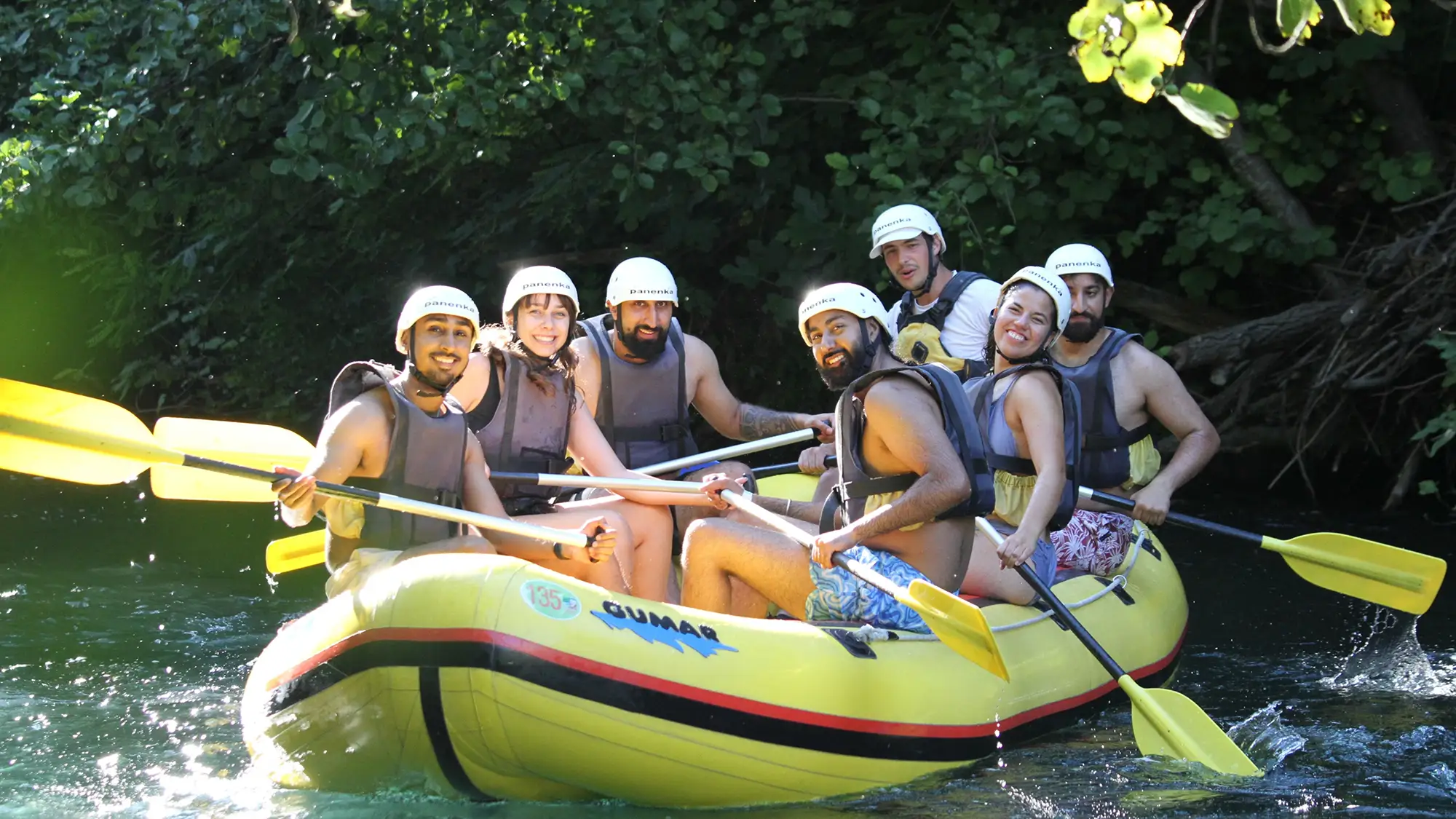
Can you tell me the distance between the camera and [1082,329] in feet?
18.4

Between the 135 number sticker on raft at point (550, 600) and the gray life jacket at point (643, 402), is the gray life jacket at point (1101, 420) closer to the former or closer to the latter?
the gray life jacket at point (643, 402)

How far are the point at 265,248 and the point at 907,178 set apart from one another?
14.9ft

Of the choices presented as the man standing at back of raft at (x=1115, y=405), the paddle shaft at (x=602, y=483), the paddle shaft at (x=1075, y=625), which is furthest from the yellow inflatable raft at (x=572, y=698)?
the man standing at back of raft at (x=1115, y=405)

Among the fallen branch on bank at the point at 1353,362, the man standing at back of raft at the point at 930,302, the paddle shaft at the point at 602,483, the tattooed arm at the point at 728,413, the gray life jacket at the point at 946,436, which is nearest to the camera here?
the gray life jacket at the point at 946,436

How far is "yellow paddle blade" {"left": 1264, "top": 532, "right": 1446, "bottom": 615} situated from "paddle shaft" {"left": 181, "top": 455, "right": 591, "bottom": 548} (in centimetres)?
257

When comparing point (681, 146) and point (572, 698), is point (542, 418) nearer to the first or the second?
point (572, 698)

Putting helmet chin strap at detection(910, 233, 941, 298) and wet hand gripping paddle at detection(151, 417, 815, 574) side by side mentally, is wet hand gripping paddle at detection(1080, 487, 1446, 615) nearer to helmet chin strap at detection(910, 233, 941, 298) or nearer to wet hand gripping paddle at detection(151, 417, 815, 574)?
helmet chin strap at detection(910, 233, 941, 298)

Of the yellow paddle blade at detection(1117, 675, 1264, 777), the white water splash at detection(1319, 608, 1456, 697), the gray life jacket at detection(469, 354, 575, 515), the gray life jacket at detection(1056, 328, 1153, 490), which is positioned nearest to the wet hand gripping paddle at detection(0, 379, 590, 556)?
the gray life jacket at detection(469, 354, 575, 515)

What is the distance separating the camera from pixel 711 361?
5980 millimetres

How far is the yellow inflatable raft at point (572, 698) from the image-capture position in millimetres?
3648

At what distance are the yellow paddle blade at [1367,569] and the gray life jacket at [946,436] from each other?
5.79 feet

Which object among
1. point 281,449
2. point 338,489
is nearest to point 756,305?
point 281,449

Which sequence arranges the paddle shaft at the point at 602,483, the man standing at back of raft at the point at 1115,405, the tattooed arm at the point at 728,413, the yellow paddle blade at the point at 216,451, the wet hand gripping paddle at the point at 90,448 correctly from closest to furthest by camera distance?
1. the wet hand gripping paddle at the point at 90,448
2. the yellow paddle blade at the point at 216,451
3. the paddle shaft at the point at 602,483
4. the man standing at back of raft at the point at 1115,405
5. the tattooed arm at the point at 728,413

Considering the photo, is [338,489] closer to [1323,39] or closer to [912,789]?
[912,789]
